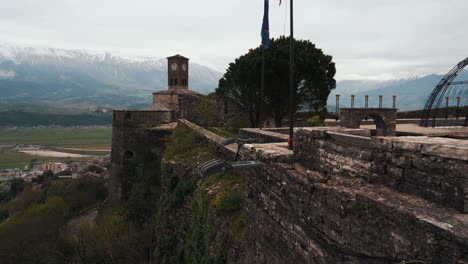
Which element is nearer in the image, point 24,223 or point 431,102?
point 431,102

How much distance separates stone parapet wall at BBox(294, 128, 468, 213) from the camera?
3.12 metres

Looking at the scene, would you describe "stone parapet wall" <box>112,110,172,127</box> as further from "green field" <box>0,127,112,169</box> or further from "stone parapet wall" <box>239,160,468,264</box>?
"green field" <box>0,127,112,169</box>

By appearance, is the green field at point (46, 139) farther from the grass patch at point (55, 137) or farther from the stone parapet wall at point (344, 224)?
the stone parapet wall at point (344, 224)

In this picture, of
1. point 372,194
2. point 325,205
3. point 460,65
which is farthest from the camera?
point 460,65

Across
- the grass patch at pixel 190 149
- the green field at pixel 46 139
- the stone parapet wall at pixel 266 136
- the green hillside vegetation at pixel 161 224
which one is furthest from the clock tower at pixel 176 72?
the green field at pixel 46 139

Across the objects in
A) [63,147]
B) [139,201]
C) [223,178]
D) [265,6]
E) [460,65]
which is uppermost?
[265,6]

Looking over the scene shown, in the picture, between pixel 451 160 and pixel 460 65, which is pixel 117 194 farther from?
pixel 451 160

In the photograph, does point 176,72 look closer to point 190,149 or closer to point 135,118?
point 135,118

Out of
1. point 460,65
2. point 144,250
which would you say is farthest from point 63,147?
point 460,65

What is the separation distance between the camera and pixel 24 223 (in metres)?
25.8

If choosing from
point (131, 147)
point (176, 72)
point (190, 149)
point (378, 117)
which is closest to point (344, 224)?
point (190, 149)

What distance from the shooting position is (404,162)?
3.70 metres

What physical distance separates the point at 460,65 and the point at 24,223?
29.8 m

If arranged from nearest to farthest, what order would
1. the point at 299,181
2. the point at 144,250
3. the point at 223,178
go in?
the point at 299,181 → the point at 223,178 → the point at 144,250
